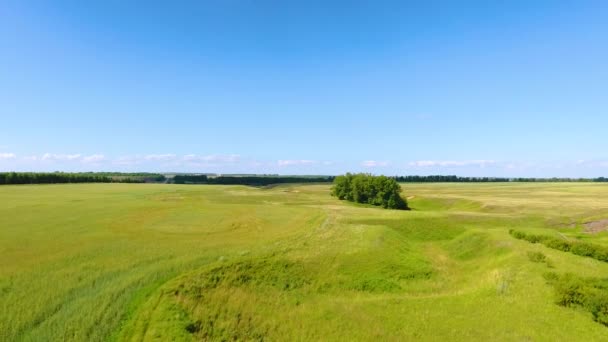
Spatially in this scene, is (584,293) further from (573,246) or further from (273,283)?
(273,283)

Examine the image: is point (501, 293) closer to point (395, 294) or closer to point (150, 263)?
point (395, 294)

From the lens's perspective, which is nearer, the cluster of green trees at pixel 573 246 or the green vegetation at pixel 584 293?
the green vegetation at pixel 584 293

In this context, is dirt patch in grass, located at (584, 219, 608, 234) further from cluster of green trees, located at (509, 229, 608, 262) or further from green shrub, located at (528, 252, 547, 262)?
green shrub, located at (528, 252, 547, 262)

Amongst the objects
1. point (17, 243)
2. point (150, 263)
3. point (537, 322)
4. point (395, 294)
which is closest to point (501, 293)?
point (537, 322)

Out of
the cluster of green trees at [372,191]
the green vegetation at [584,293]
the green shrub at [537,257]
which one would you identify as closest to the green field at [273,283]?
the green shrub at [537,257]

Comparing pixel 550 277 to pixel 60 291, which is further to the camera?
pixel 550 277

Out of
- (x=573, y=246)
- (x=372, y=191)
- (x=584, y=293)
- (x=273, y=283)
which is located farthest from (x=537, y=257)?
(x=372, y=191)

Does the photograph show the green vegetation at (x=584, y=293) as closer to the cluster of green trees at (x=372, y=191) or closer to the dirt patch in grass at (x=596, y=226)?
the dirt patch in grass at (x=596, y=226)
